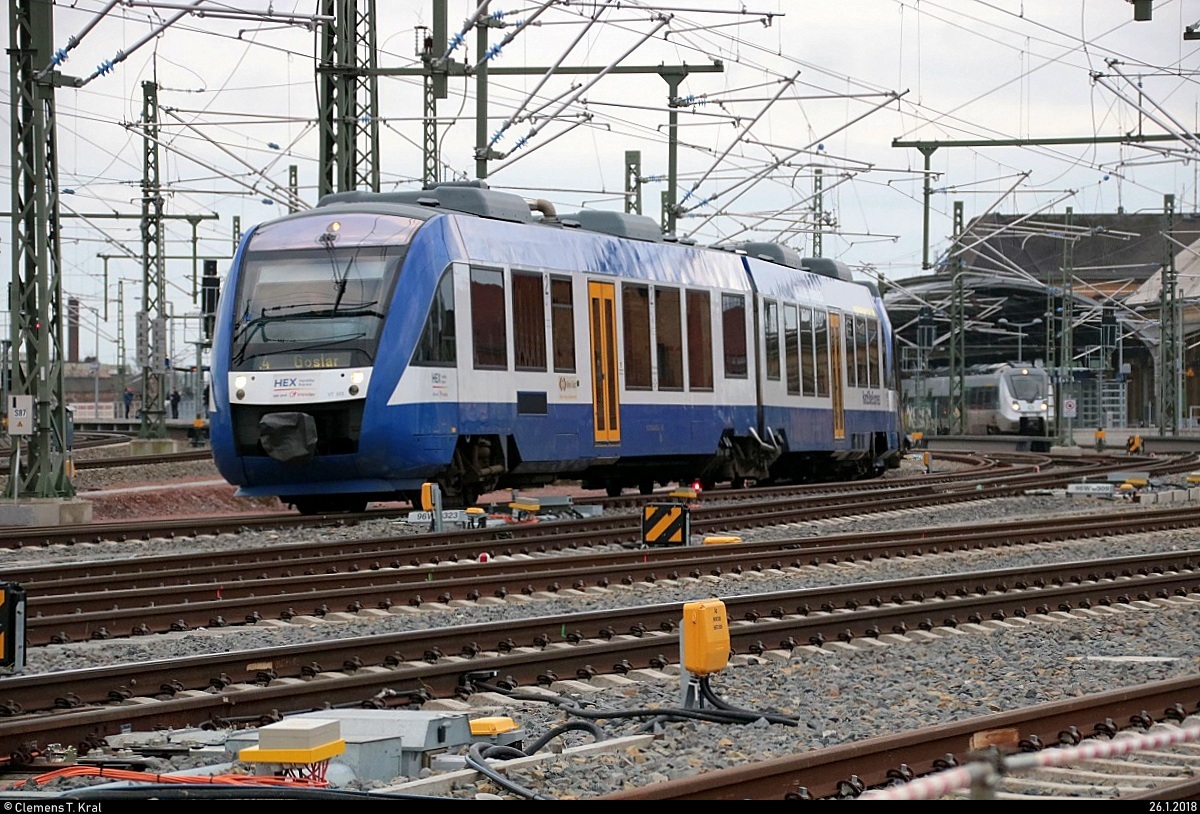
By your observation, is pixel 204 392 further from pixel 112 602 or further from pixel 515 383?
pixel 112 602

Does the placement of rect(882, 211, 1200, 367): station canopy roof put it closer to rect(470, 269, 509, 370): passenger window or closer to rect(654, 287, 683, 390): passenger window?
rect(654, 287, 683, 390): passenger window

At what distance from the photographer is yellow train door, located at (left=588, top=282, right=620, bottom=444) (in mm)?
19938

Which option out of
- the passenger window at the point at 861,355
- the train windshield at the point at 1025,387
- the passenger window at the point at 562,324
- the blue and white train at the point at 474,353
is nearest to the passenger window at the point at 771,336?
the blue and white train at the point at 474,353

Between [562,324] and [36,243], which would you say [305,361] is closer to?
[562,324]

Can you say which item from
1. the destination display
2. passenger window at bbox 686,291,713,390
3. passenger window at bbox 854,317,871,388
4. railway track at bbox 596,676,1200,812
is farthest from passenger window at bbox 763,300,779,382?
railway track at bbox 596,676,1200,812

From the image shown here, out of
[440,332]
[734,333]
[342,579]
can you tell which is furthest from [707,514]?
[342,579]

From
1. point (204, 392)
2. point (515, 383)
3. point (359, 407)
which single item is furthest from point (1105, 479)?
point (204, 392)

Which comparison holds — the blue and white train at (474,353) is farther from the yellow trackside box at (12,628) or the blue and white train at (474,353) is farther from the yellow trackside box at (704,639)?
the yellow trackside box at (704,639)

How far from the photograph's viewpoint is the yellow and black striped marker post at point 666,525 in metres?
16.1

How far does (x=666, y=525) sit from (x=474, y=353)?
307cm

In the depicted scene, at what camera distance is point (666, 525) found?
16141 mm

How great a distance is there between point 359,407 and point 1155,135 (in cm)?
2243

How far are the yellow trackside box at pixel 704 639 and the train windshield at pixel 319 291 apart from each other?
936 cm

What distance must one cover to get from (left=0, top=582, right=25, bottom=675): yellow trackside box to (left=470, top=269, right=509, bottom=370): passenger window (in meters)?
9.05
